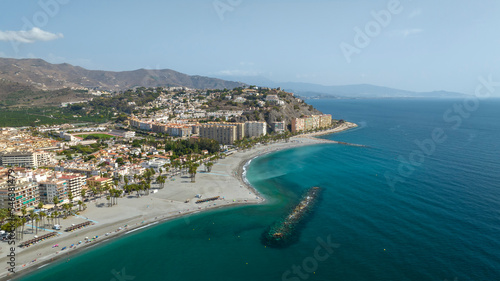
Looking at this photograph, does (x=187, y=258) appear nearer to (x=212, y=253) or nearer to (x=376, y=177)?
(x=212, y=253)

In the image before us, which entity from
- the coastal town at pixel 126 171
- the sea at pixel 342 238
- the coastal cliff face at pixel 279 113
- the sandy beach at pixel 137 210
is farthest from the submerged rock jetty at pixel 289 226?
the coastal cliff face at pixel 279 113

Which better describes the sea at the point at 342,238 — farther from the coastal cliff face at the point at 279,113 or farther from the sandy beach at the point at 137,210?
the coastal cliff face at the point at 279,113

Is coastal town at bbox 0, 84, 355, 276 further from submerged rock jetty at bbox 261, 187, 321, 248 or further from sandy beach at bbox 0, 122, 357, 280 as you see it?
submerged rock jetty at bbox 261, 187, 321, 248

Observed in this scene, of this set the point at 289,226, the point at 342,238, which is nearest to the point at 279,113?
the point at 289,226

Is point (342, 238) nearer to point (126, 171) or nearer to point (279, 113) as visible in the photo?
point (126, 171)

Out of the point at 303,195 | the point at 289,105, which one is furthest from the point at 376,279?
the point at 289,105

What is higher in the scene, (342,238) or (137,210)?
(342,238)
